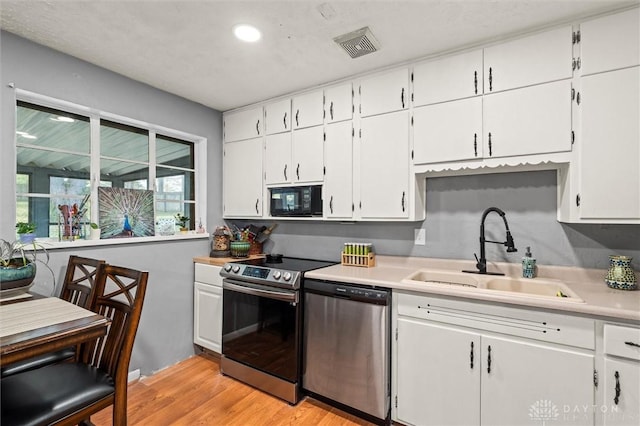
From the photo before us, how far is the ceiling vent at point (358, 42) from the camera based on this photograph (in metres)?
1.88

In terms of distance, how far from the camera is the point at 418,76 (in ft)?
7.09

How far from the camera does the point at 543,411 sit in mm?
1486

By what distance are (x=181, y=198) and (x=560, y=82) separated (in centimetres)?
317

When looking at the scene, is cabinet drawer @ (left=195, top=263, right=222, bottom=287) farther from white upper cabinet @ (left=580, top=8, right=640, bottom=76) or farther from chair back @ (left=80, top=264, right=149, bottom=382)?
white upper cabinet @ (left=580, top=8, right=640, bottom=76)

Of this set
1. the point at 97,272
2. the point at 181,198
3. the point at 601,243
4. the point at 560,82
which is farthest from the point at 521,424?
the point at 181,198

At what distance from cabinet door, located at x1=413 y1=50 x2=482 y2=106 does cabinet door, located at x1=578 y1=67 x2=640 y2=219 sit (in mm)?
580

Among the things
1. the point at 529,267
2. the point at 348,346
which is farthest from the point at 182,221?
the point at 529,267

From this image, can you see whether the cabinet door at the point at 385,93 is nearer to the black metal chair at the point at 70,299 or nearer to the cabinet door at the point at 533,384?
the cabinet door at the point at 533,384

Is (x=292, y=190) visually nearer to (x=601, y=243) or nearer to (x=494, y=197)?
(x=494, y=197)

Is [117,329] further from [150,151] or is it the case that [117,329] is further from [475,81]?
[475,81]

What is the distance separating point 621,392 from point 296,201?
2.29 m

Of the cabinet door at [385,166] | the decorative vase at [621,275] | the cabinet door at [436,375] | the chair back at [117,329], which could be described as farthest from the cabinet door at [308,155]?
the decorative vase at [621,275]

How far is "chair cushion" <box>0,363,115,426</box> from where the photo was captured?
1.15 meters

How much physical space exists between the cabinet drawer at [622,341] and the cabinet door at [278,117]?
2527 millimetres
